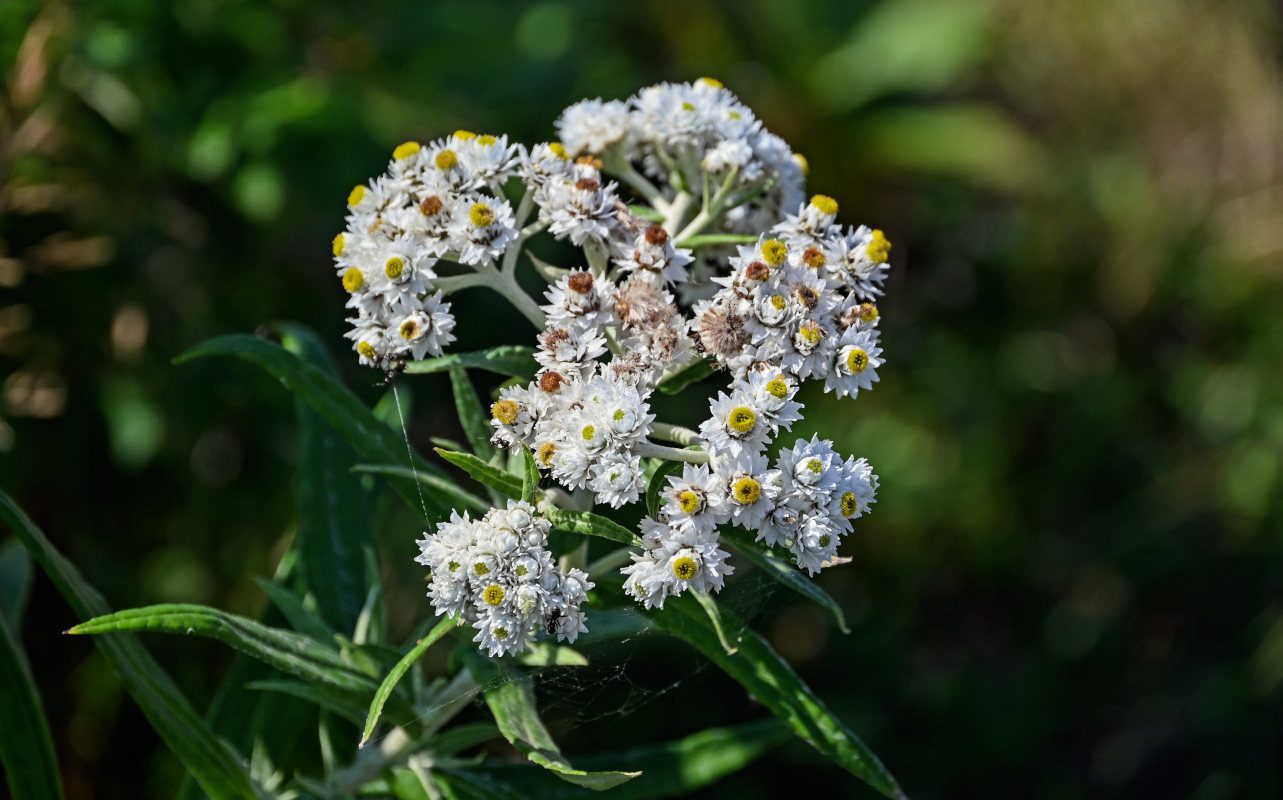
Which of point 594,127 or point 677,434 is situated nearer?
point 677,434

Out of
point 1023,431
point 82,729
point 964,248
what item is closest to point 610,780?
point 82,729

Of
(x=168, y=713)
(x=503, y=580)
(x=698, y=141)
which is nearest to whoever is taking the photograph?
(x=503, y=580)

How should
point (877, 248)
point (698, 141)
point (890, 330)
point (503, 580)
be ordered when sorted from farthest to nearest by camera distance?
1. point (890, 330)
2. point (698, 141)
3. point (877, 248)
4. point (503, 580)

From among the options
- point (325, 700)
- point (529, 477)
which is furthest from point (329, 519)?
point (529, 477)

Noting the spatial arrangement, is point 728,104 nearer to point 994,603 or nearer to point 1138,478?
point 994,603

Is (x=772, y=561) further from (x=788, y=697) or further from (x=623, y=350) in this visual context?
(x=623, y=350)

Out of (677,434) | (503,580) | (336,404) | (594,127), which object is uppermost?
(594,127)
